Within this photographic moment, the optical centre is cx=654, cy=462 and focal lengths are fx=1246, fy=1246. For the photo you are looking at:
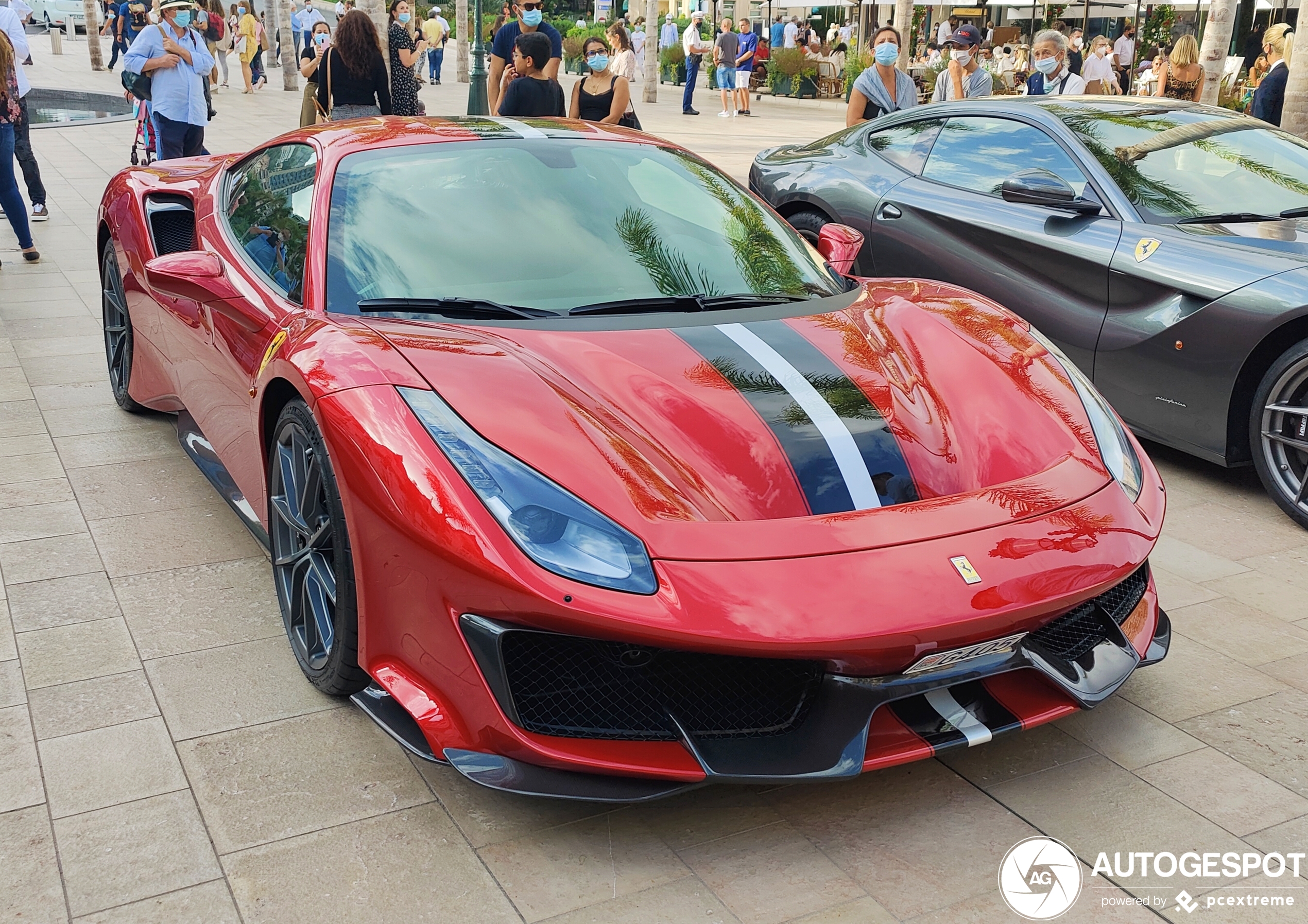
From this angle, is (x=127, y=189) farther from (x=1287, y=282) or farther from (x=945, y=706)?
(x=1287, y=282)

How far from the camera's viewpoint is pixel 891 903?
7.63ft

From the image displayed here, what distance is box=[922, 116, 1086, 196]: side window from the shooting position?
5.32 m

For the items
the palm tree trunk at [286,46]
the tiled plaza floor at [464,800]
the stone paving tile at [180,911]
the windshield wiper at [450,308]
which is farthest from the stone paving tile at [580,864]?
the palm tree trunk at [286,46]

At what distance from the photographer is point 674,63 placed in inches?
1245

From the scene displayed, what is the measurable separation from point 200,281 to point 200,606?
94 centimetres

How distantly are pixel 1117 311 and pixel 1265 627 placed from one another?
1.66m

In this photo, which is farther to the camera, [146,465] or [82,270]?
[82,270]

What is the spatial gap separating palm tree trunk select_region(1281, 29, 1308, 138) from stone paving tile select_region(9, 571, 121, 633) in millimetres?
10702

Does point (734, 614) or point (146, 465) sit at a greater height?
point (734, 614)

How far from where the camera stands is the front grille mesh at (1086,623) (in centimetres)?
265

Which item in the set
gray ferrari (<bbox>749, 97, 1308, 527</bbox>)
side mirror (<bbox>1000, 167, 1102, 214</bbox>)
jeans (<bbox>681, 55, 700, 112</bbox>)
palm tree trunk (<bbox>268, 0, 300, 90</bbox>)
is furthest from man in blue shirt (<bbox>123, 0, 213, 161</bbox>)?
palm tree trunk (<bbox>268, 0, 300, 90</bbox>)

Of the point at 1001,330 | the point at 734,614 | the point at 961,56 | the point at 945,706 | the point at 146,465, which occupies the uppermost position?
the point at 961,56

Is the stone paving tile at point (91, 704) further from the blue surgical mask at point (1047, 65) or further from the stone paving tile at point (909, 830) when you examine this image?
the blue surgical mask at point (1047, 65)

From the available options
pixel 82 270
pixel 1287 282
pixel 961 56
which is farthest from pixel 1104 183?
pixel 82 270
